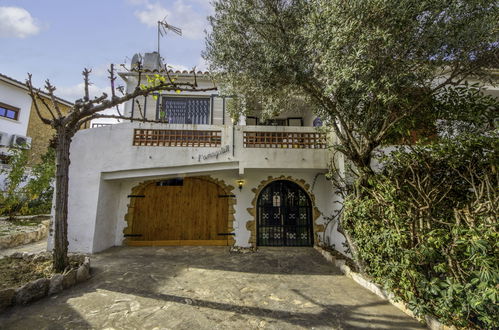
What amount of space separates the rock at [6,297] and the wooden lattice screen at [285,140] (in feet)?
19.0

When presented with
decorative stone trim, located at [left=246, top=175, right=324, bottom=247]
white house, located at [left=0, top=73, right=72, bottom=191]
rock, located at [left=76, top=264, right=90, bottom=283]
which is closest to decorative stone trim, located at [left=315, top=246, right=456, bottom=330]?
decorative stone trim, located at [left=246, top=175, right=324, bottom=247]

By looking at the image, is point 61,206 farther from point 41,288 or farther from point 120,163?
point 120,163

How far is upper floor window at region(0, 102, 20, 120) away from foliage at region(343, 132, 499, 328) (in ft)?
64.8

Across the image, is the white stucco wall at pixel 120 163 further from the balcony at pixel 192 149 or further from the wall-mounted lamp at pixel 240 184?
the wall-mounted lamp at pixel 240 184

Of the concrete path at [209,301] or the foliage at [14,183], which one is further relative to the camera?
the foliage at [14,183]

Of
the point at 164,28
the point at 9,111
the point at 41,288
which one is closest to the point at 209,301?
the point at 41,288

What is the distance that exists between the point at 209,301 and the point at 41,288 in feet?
9.56

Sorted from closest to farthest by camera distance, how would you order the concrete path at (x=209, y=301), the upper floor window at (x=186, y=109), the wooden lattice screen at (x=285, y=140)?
the concrete path at (x=209, y=301) < the wooden lattice screen at (x=285, y=140) < the upper floor window at (x=186, y=109)

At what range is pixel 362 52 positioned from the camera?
3691 mm

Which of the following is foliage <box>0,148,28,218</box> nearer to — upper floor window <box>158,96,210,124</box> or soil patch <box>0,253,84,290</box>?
soil patch <box>0,253,84,290</box>

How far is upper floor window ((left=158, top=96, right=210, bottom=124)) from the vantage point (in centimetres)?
888

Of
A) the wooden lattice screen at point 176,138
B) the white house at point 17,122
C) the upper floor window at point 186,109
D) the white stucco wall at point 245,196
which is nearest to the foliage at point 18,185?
the white house at point 17,122

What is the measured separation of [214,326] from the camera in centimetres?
310

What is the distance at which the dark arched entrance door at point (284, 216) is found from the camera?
26.6 feet
